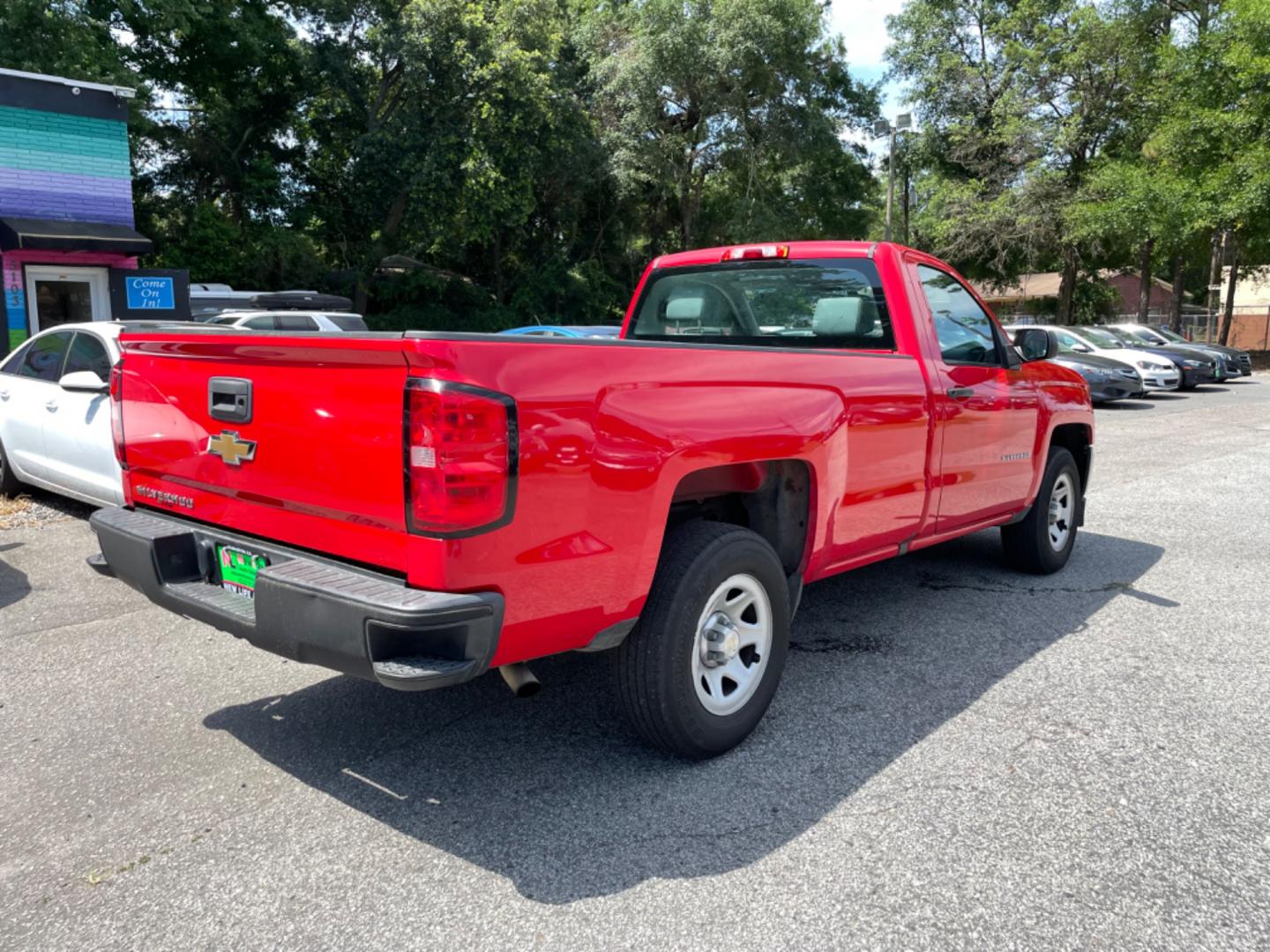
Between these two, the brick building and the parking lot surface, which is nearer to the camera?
the parking lot surface

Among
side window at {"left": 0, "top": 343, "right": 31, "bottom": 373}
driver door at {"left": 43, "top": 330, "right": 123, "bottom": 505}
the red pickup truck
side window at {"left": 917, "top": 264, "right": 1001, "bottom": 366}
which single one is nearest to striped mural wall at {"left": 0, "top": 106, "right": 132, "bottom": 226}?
side window at {"left": 0, "top": 343, "right": 31, "bottom": 373}

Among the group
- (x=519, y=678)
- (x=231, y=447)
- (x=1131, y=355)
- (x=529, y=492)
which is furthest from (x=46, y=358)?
(x=1131, y=355)

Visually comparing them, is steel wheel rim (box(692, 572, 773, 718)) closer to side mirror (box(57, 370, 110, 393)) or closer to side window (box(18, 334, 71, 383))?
side mirror (box(57, 370, 110, 393))

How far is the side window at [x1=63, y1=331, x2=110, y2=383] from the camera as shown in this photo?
695 cm

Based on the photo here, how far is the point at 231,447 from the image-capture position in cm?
325

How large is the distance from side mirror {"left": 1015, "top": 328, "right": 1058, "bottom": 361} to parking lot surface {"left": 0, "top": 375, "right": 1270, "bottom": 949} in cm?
152

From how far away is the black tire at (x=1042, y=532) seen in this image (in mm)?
5938

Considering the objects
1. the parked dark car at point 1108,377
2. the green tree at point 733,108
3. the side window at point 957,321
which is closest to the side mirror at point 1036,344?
the side window at point 957,321

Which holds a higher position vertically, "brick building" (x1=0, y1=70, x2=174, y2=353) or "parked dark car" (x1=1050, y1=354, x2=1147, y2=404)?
"brick building" (x1=0, y1=70, x2=174, y2=353)

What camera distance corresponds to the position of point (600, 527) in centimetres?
293

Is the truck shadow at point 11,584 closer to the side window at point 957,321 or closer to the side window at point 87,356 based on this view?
the side window at point 87,356

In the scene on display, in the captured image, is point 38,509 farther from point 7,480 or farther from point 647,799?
point 647,799

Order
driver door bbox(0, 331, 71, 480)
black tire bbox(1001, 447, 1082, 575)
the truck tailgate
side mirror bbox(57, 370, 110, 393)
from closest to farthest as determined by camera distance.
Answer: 1. the truck tailgate
2. black tire bbox(1001, 447, 1082, 575)
3. side mirror bbox(57, 370, 110, 393)
4. driver door bbox(0, 331, 71, 480)

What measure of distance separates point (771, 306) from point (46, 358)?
228 inches
